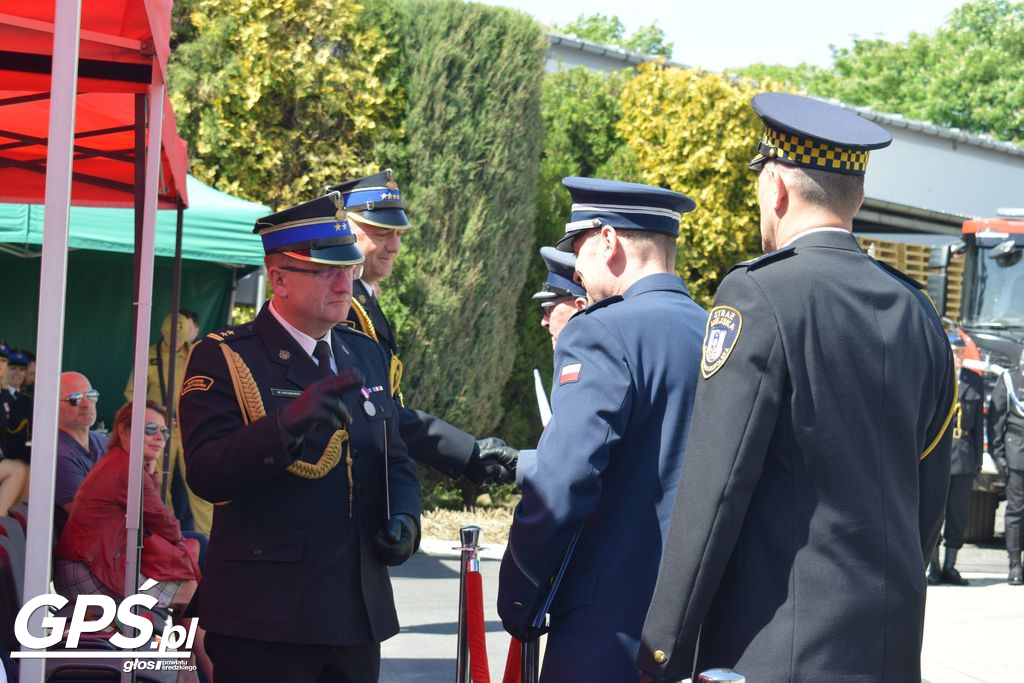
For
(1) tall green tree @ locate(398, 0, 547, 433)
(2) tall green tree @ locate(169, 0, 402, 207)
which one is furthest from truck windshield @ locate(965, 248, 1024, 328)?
(2) tall green tree @ locate(169, 0, 402, 207)

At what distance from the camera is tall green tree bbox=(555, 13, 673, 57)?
180 ft

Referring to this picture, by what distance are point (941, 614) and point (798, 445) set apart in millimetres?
6970

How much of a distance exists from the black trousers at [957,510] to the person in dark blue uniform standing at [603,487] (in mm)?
7769

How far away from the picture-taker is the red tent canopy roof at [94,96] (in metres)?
3.74

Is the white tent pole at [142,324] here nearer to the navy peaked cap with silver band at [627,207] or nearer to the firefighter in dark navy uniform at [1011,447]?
the navy peaked cap with silver band at [627,207]

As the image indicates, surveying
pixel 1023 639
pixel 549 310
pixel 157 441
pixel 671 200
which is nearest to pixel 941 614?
pixel 1023 639

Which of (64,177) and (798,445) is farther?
(64,177)

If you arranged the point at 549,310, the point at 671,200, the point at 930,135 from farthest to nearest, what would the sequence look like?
the point at 930,135 < the point at 549,310 < the point at 671,200

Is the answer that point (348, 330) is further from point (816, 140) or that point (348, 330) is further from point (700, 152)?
point (700, 152)

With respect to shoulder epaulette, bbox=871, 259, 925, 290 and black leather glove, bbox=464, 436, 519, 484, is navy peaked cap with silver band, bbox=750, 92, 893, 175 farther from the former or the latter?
black leather glove, bbox=464, 436, 519, 484

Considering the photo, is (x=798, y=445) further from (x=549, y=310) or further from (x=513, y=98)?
(x=513, y=98)

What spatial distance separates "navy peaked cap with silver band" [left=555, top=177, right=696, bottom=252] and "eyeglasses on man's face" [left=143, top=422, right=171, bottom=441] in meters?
3.57

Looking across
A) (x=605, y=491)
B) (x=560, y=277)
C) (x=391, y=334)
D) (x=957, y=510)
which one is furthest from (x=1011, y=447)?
(x=605, y=491)

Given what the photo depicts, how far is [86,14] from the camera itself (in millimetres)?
3723
